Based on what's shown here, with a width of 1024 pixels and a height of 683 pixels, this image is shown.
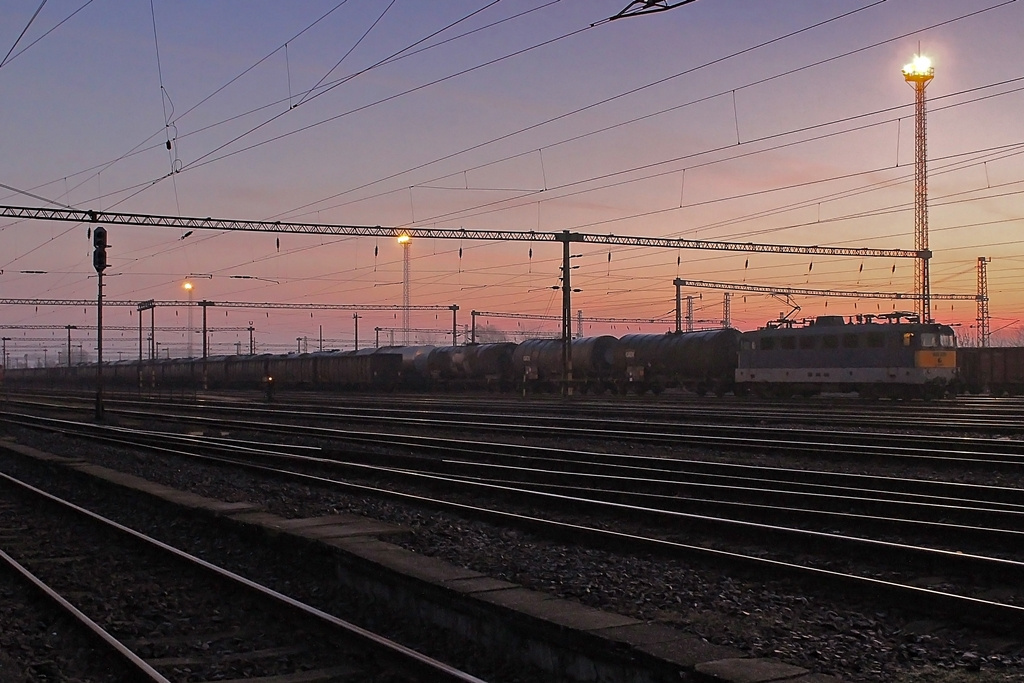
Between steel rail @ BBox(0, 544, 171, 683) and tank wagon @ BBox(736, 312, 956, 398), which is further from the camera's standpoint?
tank wagon @ BBox(736, 312, 956, 398)

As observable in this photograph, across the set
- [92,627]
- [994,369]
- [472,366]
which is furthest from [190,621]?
[472,366]

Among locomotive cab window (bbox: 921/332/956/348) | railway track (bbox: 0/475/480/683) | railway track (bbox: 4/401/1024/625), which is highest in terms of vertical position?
locomotive cab window (bbox: 921/332/956/348)

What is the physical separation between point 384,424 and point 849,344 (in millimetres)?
19449

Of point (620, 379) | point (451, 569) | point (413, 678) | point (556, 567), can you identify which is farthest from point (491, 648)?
point (620, 379)

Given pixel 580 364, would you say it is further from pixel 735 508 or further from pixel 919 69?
pixel 735 508

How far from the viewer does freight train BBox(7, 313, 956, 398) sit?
3866 centimetres

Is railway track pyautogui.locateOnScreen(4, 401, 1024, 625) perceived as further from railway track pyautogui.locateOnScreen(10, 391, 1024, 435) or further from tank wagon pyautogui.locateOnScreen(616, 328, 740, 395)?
tank wagon pyautogui.locateOnScreen(616, 328, 740, 395)

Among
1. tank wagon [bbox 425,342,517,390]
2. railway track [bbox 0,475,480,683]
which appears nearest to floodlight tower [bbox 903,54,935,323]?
tank wagon [bbox 425,342,517,390]

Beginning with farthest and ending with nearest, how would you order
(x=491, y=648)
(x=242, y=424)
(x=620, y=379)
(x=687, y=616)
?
(x=620, y=379) < (x=242, y=424) < (x=687, y=616) < (x=491, y=648)

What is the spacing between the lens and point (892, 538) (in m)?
10.5

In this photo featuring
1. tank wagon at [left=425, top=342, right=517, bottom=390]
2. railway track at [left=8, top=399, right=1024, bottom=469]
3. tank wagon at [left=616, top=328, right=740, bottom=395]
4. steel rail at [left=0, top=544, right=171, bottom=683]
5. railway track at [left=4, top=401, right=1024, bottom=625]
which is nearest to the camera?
steel rail at [left=0, top=544, right=171, bottom=683]

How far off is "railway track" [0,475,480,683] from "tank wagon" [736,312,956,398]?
32.7 meters

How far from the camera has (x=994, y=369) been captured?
48.3 m

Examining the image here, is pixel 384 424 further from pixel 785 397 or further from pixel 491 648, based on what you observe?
pixel 491 648
